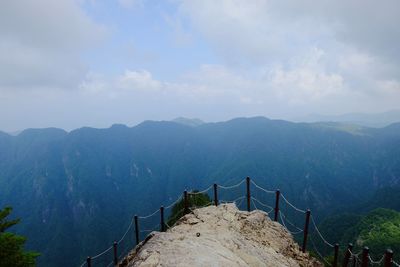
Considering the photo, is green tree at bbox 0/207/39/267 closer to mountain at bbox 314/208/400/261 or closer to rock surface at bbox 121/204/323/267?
rock surface at bbox 121/204/323/267

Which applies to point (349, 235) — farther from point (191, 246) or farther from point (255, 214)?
point (191, 246)

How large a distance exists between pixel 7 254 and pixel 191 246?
1863 cm

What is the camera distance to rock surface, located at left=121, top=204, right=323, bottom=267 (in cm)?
1060

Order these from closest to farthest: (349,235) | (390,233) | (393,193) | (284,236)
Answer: (284,236), (390,233), (349,235), (393,193)

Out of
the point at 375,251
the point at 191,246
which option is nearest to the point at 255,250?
the point at 191,246

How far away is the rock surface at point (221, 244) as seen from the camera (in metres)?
10.6

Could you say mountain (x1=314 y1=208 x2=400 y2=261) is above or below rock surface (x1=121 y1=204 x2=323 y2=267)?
below

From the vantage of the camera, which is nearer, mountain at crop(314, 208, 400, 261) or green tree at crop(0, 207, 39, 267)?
green tree at crop(0, 207, 39, 267)

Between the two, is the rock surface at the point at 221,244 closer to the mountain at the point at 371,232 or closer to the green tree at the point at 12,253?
the green tree at the point at 12,253

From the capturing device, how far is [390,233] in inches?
3511

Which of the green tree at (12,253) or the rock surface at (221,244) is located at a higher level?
the rock surface at (221,244)

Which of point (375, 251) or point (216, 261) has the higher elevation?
point (216, 261)

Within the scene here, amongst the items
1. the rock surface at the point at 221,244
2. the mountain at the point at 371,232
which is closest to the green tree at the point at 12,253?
the rock surface at the point at 221,244

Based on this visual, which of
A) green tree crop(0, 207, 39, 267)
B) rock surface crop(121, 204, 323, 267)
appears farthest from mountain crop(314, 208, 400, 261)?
green tree crop(0, 207, 39, 267)
